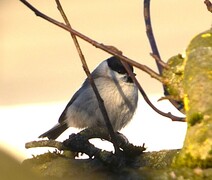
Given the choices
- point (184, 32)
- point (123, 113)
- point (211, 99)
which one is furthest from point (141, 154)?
point (184, 32)

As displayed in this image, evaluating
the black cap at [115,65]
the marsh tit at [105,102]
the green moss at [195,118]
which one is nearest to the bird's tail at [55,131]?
the marsh tit at [105,102]

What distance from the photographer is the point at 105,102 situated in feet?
13.5

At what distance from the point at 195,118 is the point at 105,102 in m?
3.01

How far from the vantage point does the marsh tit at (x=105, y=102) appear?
4.04 metres

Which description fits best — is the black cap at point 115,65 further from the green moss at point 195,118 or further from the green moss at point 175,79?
the green moss at point 195,118

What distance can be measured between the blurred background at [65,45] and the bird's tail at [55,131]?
5 centimetres

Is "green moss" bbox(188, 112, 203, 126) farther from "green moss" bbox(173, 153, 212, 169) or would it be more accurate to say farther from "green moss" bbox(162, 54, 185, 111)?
"green moss" bbox(162, 54, 185, 111)

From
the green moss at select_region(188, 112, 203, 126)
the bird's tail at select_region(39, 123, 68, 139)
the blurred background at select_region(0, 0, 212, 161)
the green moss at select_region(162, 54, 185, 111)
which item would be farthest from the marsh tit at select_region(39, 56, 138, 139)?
the green moss at select_region(188, 112, 203, 126)

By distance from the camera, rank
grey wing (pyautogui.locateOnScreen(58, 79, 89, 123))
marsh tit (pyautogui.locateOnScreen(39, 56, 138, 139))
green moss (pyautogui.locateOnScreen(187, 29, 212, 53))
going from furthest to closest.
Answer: grey wing (pyautogui.locateOnScreen(58, 79, 89, 123))
marsh tit (pyautogui.locateOnScreen(39, 56, 138, 139))
green moss (pyautogui.locateOnScreen(187, 29, 212, 53))

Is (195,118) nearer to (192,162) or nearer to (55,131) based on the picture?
(192,162)

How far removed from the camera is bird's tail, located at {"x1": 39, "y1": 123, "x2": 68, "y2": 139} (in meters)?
4.34

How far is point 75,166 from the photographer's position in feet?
4.65

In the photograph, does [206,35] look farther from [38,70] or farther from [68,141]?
[38,70]

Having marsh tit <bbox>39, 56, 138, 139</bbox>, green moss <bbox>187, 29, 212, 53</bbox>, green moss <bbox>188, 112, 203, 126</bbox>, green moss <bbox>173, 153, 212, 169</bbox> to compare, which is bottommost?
marsh tit <bbox>39, 56, 138, 139</bbox>
